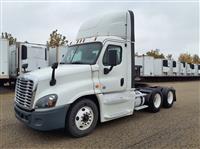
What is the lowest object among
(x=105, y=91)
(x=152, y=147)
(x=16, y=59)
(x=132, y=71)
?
(x=152, y=147)

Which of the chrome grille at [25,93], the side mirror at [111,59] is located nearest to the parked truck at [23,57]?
the chrome grille at [25,93]

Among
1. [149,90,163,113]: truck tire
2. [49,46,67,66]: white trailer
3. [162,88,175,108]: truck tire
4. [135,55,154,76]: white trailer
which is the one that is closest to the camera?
[149,90,163,113]: truck tire

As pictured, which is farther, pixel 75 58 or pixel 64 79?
pixel 75 58

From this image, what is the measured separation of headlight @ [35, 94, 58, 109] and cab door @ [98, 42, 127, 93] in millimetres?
1408

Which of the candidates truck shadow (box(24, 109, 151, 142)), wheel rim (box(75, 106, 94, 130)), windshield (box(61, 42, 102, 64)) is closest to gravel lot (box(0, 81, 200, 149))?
truck shadow (box(24, 109, 151, 142))

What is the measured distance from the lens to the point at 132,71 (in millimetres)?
6539

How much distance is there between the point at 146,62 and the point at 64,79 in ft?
61.9

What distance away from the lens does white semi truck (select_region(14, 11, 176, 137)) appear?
4.70 m

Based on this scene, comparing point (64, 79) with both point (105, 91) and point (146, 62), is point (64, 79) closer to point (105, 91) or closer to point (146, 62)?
point (105, 91)

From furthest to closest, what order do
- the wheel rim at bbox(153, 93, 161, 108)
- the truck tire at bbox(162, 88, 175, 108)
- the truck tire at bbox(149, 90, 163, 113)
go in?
the truck tire at bbox(162, 88, 175, 108) → the wheel rim at bbox(153, 93, 161, 108) → the truck tire at bbox(149, 90, 163, 113)

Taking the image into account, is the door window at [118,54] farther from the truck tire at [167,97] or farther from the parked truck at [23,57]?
the parked truck at [23,57]

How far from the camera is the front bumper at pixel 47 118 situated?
4590 millimetres

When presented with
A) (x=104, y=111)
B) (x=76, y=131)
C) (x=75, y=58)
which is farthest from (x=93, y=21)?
(x=76, y=131)

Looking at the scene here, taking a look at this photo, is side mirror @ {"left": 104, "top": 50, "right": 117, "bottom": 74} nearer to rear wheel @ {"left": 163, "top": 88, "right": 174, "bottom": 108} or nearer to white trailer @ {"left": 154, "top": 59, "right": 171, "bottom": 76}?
rear wheel @ {"left": 163, "top": 88, "right": 174, "bottom": 108}
